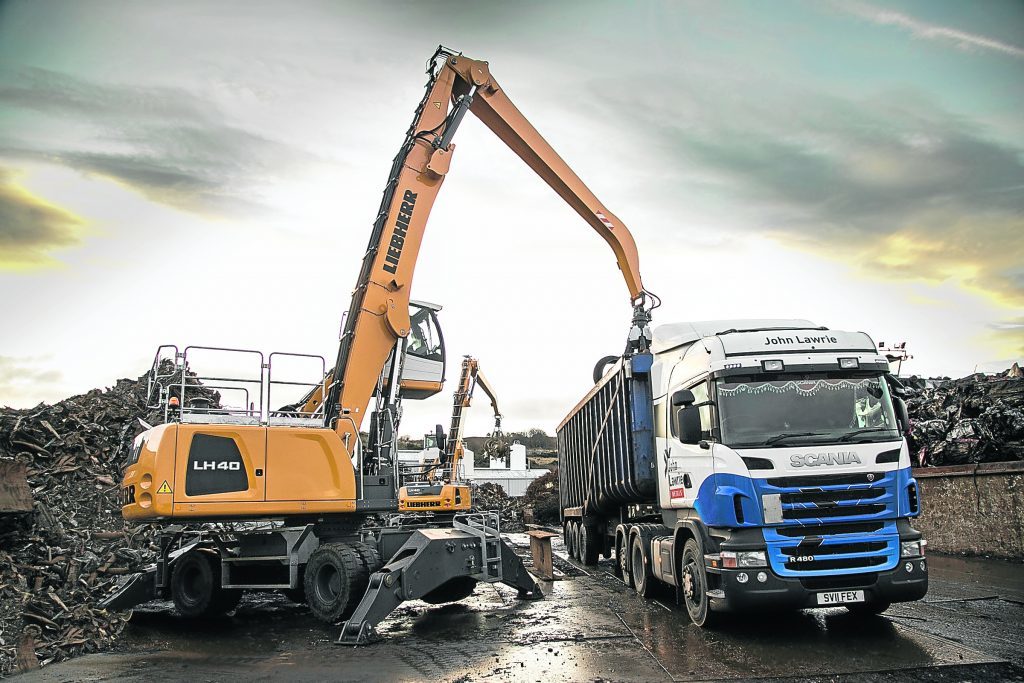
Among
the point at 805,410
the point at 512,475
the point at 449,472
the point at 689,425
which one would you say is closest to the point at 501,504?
the point at 512,475

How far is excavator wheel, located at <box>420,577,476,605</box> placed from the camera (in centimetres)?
1082

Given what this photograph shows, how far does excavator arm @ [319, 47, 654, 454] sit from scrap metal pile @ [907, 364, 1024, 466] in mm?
7627

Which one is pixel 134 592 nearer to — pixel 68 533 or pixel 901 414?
pixel 68 533

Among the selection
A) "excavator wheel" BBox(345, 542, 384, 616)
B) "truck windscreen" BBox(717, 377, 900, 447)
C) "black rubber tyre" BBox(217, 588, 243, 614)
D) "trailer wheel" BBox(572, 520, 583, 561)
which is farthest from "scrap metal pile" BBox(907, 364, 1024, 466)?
"black rubber tyre" BBox(217, 588, 243, 614)

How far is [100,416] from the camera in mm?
13953

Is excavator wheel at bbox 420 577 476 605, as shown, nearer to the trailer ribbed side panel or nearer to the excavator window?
the trailer ribbed side panel

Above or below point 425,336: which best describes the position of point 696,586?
below

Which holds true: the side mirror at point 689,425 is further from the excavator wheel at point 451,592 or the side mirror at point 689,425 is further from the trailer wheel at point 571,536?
the trailer wheel at point 571,536

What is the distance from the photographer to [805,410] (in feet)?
26.8

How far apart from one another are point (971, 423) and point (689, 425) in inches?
410

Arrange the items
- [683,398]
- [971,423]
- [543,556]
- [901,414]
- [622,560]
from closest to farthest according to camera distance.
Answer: [901,414] → [683,398] → [622,560] → [543,556] → [971,423]

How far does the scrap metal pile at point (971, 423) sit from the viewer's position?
48.1 feet

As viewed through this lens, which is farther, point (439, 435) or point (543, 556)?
point (439, 435)

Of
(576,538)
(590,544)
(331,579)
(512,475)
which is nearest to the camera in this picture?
(331,579)
